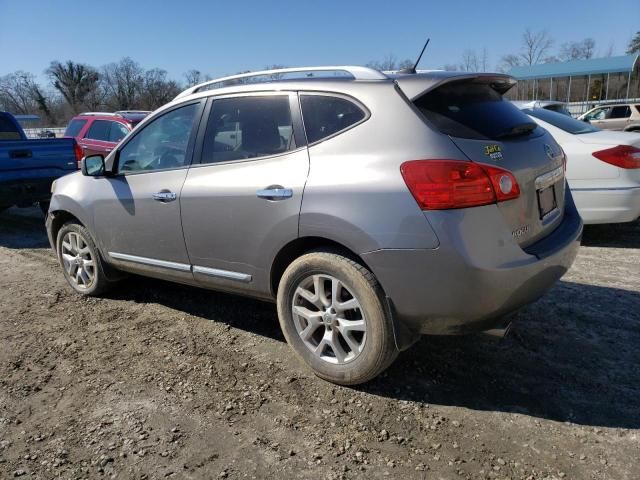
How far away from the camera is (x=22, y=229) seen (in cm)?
849

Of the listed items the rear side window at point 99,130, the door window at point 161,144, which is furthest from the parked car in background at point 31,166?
the door window at point 161,144

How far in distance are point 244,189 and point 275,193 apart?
280 millimetres

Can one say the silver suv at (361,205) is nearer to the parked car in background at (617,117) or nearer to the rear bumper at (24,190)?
the rear bumper at (24,190)

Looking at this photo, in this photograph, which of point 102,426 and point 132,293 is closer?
point 102,426

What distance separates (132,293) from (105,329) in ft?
2.80

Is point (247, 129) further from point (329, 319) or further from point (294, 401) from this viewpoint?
point (294, 401)

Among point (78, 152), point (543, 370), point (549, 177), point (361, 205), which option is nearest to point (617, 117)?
point (78, 152)

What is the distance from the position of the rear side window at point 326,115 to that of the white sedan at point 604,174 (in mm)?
3950

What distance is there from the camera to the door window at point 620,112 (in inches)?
795

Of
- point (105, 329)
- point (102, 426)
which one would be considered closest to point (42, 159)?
point (105, 329)

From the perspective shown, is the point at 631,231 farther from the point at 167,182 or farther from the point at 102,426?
the point at 102,426

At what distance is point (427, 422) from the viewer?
2779 millimetres

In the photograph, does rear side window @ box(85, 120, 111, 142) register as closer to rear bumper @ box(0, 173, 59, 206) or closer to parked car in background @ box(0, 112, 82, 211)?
parked car in background @ box(0, 112, 82, 211)

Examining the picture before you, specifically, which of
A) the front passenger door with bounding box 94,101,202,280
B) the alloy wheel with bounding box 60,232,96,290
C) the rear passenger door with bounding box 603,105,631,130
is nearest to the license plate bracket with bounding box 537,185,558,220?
the front passenger door with bounding box 94,101,202,280
